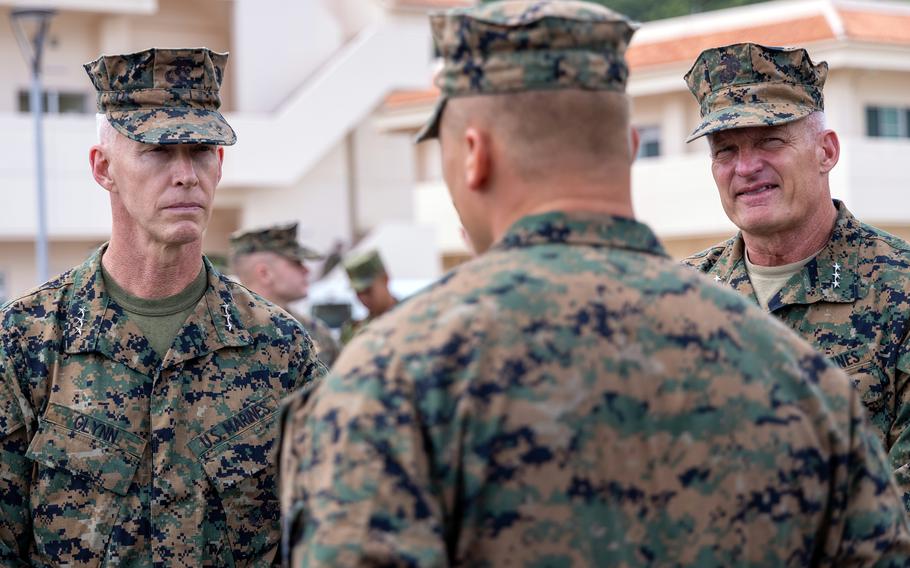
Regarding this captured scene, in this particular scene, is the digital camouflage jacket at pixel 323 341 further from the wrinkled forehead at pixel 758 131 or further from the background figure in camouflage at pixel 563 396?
the background figure in camouflage at pixel 563 396

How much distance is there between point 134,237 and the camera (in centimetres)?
456

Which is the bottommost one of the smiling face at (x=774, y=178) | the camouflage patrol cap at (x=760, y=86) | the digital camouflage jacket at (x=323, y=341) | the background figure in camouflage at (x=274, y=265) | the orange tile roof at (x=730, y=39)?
the digital camouflage jacket at (x=323, y=341)

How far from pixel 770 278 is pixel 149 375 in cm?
232

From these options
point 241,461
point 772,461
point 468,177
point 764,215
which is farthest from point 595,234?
point 764,215

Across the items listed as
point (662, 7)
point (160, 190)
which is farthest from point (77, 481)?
point (662, 7)

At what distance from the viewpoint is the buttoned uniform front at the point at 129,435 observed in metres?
4.26

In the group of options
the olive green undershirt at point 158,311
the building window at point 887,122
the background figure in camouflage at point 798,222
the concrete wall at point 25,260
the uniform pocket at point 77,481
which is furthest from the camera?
the building window at point 887,122

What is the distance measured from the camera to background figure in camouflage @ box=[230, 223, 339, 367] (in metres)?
11.3

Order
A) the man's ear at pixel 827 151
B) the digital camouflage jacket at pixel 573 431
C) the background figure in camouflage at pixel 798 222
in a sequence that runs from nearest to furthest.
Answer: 1. the digital camouflage jacket at pixel 573 431
2. the background figure in camouflage at pixel 798 222
3. the man's ear at pixel 827 151

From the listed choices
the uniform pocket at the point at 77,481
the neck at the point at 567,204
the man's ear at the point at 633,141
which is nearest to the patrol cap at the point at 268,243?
the uniform pocket at the point at 77,481

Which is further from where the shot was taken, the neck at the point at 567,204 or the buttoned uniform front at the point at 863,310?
the buttoned uniform front at the point at 863,310

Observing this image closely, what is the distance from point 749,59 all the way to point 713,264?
2.71 feet

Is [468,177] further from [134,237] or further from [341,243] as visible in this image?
[341,243]

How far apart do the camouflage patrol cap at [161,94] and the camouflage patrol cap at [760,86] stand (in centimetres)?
176
